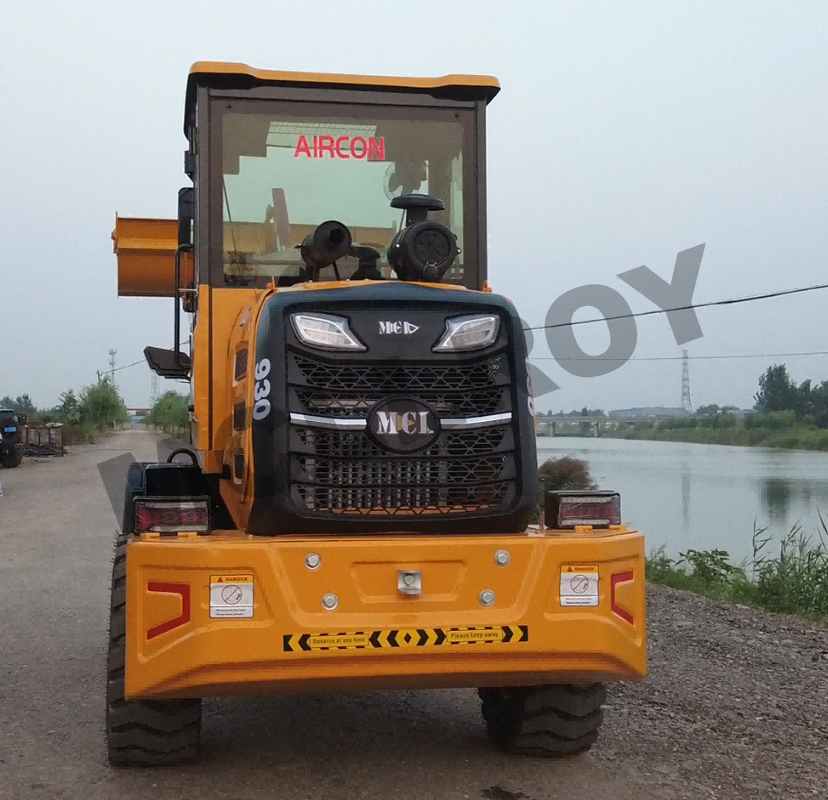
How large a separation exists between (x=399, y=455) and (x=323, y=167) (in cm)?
166

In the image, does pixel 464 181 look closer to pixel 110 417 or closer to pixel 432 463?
pixel 432 463

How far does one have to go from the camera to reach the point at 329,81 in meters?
5.10

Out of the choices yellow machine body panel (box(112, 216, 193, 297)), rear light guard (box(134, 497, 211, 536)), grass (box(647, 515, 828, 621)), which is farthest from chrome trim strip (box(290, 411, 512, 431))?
grass (box(647, 515, 828, 621))

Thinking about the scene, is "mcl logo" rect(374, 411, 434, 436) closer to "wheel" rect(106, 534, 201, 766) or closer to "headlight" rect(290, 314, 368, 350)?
"headlight" rect(290, 314, 368, 350)

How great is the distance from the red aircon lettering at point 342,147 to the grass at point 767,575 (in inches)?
217

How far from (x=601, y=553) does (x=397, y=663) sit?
925 mm

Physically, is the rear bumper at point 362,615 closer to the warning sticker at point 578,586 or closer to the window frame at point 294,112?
the warning sticker at point 578,586

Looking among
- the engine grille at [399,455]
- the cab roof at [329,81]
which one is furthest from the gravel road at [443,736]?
the cab roof at [329,81]

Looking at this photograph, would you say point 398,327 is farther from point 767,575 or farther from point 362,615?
point 767,575

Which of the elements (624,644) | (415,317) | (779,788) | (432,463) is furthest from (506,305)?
(779,788)

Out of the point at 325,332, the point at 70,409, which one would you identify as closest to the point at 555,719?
the point at 325,332

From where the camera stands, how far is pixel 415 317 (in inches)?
170

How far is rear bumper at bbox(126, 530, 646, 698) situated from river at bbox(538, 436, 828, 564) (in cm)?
476

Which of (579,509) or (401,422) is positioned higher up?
(401,422)
